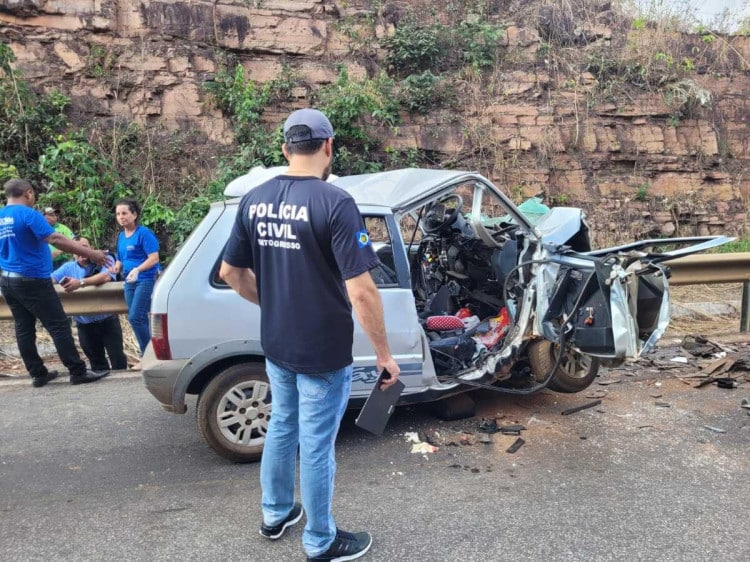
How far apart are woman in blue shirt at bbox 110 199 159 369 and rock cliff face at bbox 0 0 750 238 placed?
443cm

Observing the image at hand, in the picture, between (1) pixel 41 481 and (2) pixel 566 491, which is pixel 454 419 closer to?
(2) pixel 566 491

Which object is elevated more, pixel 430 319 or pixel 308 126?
pixel 308 126

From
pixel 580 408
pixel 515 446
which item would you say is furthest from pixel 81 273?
pixel 580 408

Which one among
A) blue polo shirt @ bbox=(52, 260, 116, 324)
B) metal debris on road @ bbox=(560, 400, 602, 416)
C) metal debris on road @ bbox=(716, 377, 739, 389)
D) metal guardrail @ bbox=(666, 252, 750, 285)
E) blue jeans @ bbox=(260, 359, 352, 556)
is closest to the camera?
blue jeans @ bbox=(260, 359, 352, 556)

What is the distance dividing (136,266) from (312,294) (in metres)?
4.04

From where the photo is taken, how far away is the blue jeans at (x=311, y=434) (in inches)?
103

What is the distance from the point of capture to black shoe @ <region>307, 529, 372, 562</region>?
8.89 feet

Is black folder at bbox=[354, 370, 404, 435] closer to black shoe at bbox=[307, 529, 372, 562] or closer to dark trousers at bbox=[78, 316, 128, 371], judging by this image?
black shoe at bbox=[307, 529, 372, 562]

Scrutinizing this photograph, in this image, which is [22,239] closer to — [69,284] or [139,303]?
[69,284]

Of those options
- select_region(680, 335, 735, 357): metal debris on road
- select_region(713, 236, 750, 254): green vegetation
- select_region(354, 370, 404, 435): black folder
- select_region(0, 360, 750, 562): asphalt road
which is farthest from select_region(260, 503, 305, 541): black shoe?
select_region(713, 236, 750, 254): green vegetation

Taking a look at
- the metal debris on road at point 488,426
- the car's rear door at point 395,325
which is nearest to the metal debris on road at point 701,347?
the metal debris on road at point 488,426

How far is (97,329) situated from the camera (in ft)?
20.3

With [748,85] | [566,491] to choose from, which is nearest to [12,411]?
[566,491]

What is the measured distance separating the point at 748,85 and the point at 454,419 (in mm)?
11240
